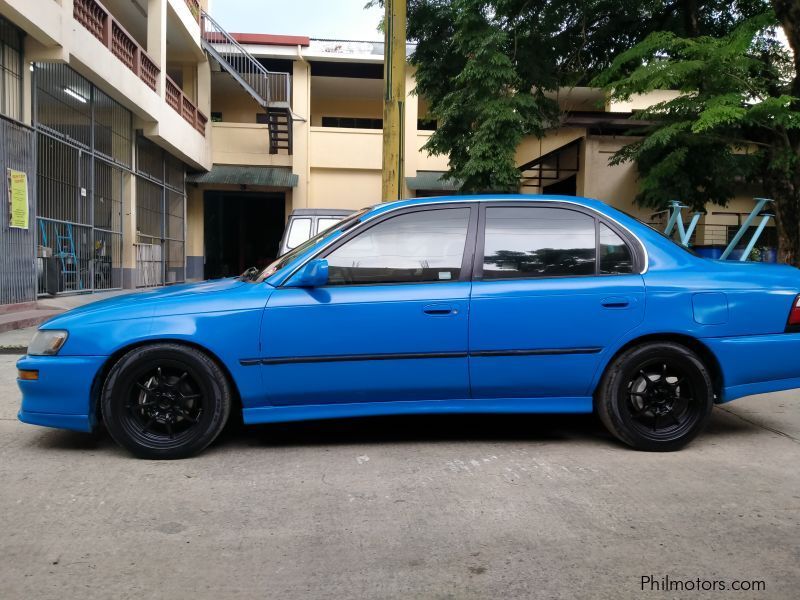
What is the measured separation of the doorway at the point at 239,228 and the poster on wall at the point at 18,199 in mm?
14175

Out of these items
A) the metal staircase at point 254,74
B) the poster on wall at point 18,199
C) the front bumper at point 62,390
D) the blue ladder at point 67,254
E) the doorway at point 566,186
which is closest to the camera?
the front bumper at point 62,390

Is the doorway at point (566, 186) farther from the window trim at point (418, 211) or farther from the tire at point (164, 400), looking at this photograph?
the tire at point (164, 400)

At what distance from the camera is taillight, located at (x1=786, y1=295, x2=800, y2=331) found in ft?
14.0

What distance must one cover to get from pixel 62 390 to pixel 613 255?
3493mm

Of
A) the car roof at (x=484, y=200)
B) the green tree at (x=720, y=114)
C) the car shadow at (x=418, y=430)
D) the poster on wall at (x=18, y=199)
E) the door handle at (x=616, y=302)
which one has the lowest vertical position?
the car shadow at (x=418, y=430)

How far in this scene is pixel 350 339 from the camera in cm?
400

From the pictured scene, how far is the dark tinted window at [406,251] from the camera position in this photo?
4172mm

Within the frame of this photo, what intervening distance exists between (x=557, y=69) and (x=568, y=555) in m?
15.8

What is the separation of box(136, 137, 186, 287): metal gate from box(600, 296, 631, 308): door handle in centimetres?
1746

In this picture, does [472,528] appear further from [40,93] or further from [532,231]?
[40,93]

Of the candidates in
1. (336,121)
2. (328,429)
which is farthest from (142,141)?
(328,429)

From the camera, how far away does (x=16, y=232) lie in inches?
468

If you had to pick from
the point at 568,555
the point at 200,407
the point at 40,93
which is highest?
the point at 40,93

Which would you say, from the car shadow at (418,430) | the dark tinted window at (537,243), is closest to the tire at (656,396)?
the car shadow at (418,430)
